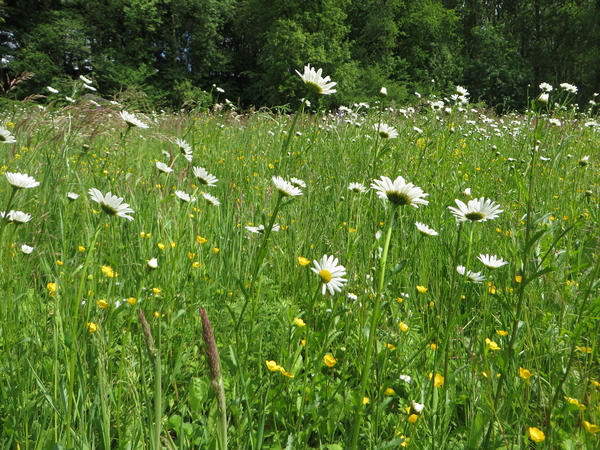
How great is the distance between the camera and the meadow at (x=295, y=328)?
2.82ft

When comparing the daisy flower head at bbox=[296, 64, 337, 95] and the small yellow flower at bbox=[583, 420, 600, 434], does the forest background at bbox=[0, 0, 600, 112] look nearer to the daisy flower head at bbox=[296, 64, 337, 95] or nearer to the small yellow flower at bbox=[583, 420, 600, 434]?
the daisy flower head at bbox=[296, 64, 337, 95]

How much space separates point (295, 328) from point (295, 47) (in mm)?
20686

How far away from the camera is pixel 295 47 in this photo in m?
20.0

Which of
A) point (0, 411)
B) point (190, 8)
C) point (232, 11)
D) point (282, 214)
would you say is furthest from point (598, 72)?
point (0, 411)

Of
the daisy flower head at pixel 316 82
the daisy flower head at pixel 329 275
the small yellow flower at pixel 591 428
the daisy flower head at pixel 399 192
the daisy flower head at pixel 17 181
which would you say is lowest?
the small yellow flower at pixel 591 428

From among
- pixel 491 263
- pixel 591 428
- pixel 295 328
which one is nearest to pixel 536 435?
pixel 591 428

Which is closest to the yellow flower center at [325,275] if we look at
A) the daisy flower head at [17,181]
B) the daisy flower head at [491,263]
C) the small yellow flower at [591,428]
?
the daisy flower head at [491,263]

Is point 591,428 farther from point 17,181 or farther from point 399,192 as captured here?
point 17,181

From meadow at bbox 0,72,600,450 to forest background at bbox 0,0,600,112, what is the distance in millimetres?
17813

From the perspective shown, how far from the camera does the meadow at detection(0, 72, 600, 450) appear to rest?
0.86 meters

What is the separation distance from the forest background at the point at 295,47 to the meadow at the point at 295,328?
17.8 meters

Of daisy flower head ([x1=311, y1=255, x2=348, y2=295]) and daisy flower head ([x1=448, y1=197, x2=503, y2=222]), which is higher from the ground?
daisy flower head ([x1=448, y1=197, x2=503, y2=222])

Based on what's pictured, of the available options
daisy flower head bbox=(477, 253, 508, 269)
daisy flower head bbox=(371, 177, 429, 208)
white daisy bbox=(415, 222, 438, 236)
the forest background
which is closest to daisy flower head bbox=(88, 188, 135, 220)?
daisy flower head bbox=(371, 177, 429, 208)

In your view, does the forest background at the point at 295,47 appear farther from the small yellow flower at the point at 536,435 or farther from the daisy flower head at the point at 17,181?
the small yellow flower at the point at 536,435
